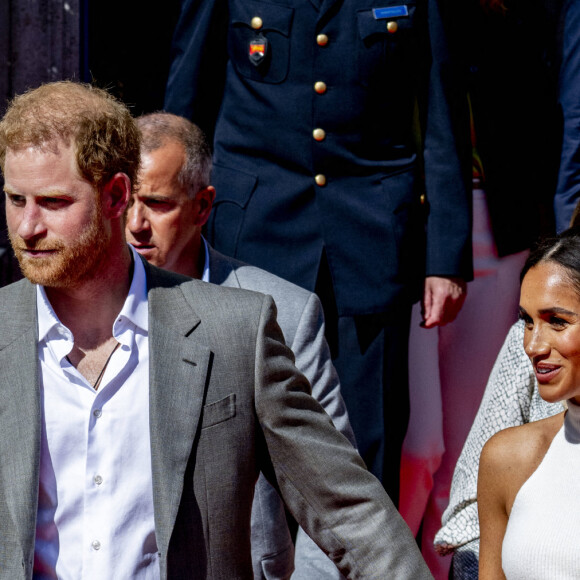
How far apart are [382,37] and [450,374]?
1225mm

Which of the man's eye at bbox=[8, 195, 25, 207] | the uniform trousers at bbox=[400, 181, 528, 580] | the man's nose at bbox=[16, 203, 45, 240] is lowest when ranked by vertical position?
the uniform trousers at bbox=[400, 181, 528, 580]

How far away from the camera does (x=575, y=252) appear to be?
2.98 meters

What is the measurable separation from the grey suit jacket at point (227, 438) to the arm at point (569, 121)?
1757mm

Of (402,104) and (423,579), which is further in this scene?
(402,104)

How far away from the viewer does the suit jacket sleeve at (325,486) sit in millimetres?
2486

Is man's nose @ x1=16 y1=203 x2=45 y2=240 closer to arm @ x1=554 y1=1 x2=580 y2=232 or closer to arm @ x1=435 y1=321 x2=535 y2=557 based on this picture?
arm @ x1=435 y1=321 x2=535 y2=557

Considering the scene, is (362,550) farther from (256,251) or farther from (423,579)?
(256,251)

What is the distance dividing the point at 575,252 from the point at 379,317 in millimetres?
875

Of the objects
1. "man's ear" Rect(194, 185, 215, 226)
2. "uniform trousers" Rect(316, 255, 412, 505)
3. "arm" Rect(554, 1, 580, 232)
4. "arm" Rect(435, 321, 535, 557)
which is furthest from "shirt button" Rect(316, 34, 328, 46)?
"arm" Rect(435, 321, 535, 557)

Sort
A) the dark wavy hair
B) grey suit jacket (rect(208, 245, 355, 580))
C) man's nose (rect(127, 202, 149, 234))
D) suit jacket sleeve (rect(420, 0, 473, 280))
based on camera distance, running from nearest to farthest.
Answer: the dark wavy hair < grey suit jacket (rect(208, 245, 355, 580)) < man's nose (rect(127, 202, 149, 234)) < suit jacket sleeve (rect(420, 0, 473, 280))

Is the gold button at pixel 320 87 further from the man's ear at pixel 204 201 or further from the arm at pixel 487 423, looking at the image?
the arm at pixel 487 423

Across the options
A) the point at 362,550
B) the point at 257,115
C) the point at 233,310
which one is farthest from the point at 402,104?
the point at 362,550

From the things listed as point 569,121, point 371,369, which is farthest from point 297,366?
point 569,121

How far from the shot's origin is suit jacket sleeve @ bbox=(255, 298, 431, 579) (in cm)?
249
